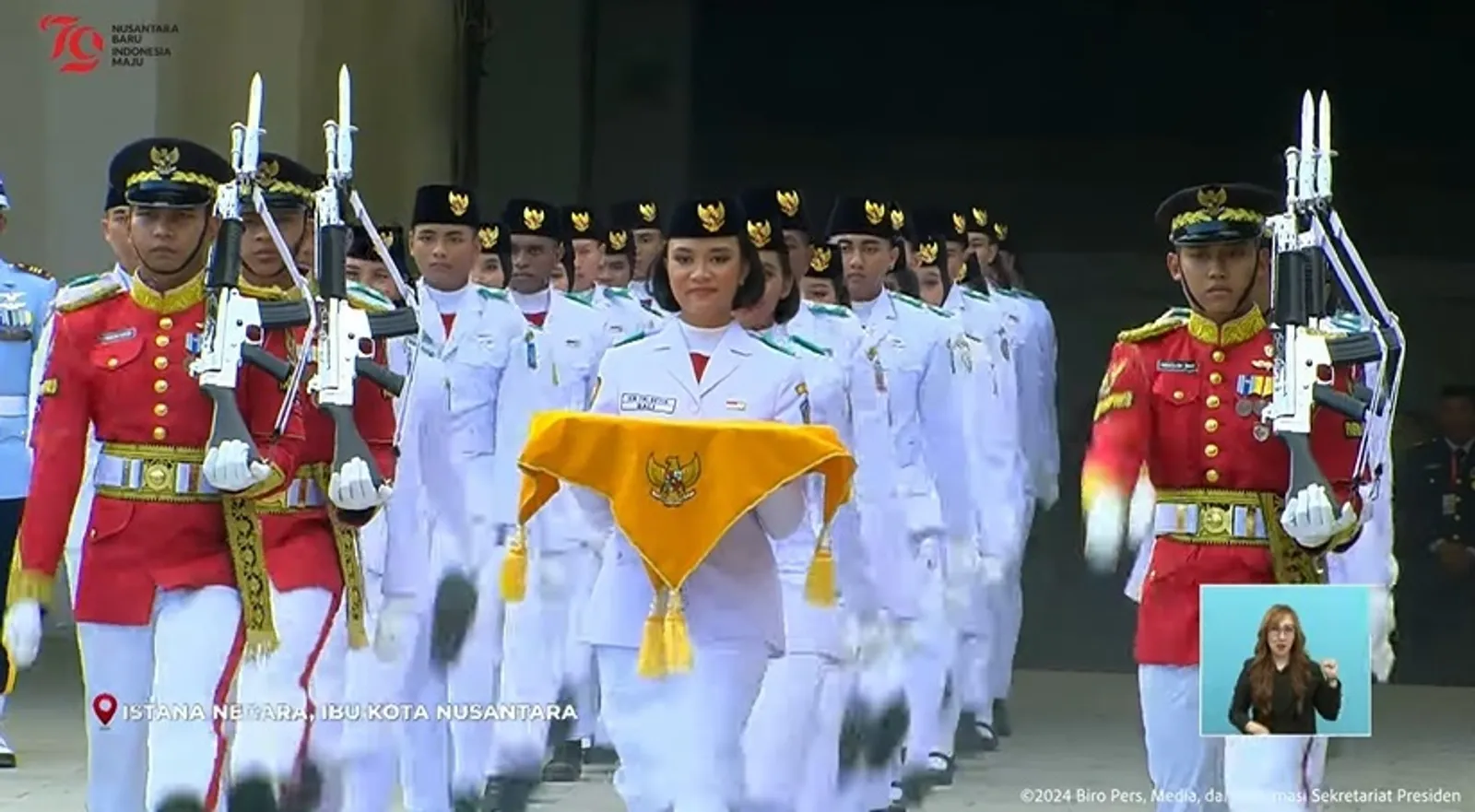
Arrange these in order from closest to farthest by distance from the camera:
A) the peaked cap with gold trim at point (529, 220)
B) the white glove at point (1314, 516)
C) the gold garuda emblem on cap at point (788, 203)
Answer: the white glove at point (1314, 516)
the gold garuda emblem on cap at point (788, 203)
the peaked cap with gold trim at point (529, 220)

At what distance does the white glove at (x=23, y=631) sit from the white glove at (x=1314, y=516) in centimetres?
284

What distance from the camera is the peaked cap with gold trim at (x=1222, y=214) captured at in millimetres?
7547

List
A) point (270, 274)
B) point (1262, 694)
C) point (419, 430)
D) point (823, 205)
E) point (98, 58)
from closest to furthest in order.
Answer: point (1262, 694)
point (270, 274)
point (419, 430)
point (98, 58)
point (823, 205)

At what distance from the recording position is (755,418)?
7.61m

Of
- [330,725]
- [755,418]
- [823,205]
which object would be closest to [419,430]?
[330,725]

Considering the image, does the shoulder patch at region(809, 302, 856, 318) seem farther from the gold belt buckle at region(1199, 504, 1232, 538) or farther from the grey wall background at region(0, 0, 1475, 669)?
the grey wall background at region(0, 0, 1475, 669)

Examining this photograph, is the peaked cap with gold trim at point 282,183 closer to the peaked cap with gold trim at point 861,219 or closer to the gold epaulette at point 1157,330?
the gold epaulette at point 1157,330

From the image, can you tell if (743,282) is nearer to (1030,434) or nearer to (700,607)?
(700,607)

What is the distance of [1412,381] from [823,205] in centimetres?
291

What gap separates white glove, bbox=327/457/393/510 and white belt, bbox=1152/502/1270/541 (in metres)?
1.84

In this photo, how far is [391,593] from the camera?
979 cm

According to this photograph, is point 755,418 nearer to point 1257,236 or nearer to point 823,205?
point 1257,236

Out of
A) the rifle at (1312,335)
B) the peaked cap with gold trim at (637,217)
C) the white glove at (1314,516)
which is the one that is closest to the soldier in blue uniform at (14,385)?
the peaked cap with gold trim at (637,217)

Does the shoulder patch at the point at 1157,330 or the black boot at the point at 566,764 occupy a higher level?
the shoulder patch at the point at 1157,330
